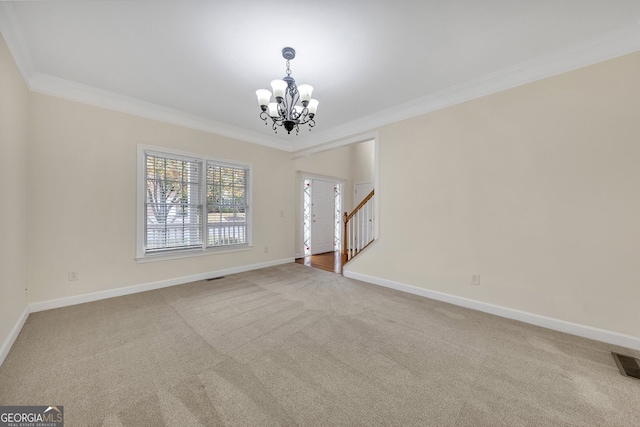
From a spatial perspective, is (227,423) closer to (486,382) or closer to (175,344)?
(175,344)

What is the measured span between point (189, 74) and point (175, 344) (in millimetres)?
2862

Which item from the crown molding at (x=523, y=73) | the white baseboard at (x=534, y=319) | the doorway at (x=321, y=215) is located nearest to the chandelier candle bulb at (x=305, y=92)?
the crown molding at (x=523, y=73)

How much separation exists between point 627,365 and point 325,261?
14.7 ft

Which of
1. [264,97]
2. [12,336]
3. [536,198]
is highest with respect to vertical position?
[264,97]

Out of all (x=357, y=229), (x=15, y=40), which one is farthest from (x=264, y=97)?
(x=357, y=229)

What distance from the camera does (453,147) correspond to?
3.15m

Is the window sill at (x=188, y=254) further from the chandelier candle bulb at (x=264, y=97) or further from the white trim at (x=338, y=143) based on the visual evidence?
the chandelier candle bulb at (x=264, y=97)

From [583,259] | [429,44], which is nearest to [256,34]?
[429,44]

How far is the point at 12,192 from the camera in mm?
2197

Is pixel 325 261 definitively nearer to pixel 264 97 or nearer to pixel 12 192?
pixel 264 97

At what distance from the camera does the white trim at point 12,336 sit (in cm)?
189

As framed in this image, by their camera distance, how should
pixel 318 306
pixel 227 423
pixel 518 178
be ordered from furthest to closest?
pixel 318 306
pixel 518 178
pixel 227 423

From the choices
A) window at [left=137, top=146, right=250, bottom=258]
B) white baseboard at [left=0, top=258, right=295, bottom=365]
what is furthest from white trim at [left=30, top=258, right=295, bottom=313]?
window at [left=137, top=146, right=250, bottom=258]

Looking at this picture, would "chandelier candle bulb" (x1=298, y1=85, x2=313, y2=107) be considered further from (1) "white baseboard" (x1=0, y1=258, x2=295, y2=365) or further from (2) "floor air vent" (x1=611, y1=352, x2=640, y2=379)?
(2) "floor air vent" (x1=611, y1=352, x2=640, y2=379)
